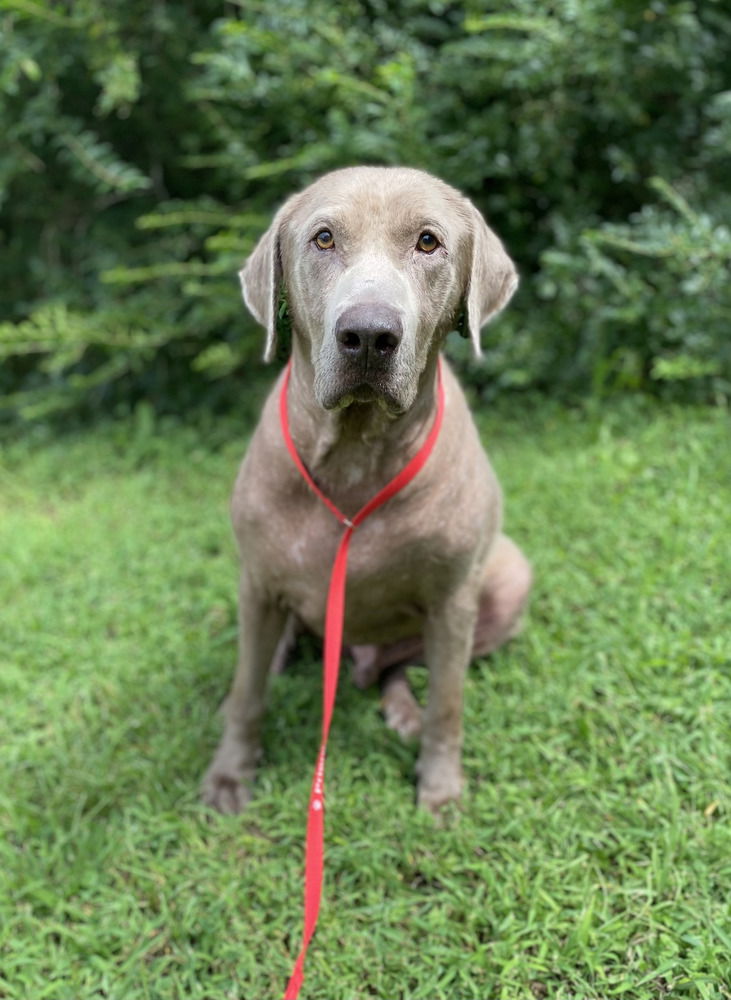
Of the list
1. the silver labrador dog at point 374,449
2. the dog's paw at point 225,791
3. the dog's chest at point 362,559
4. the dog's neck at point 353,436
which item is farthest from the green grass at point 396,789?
the dog's neck at point 353,436

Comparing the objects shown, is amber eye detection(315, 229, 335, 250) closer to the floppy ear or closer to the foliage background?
the floppy ear

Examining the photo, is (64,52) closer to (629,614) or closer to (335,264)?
(335,264)

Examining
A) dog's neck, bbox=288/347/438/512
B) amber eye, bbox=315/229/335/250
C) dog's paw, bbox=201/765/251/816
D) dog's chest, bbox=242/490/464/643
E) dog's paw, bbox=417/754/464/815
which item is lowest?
dog's paw, bbox=201/765/251/816

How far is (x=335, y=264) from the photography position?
210 centimetres

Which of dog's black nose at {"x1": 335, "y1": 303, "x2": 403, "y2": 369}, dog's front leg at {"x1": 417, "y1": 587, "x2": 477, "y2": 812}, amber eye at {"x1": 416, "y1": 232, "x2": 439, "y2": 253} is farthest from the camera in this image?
dog's front leg at {"x1": 417, "y1": 587, "x2": 477, "y2": 812}

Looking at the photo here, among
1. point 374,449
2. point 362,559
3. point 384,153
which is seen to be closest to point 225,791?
Answer: point 362,559

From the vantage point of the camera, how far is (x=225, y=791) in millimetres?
2770

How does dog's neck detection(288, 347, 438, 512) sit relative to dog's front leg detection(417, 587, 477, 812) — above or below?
above

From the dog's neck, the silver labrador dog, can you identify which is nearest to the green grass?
the silver labrador dog

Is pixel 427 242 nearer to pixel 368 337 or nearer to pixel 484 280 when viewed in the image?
pixel 484 280

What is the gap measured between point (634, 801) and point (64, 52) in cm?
459

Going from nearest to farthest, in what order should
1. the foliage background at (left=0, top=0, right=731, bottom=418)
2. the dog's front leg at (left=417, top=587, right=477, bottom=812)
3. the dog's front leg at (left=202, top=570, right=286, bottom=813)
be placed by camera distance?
the dog's front leg at (left=417, top=587, right=477, bottom=812) → the dog's front leg at (left=202, top=570, right=286, bottom=813) → the foliage background at (left=0, top=0, right=731, bottom=418)

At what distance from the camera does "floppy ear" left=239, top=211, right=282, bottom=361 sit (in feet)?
7.53

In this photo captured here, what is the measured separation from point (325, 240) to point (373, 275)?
0.68 ft
